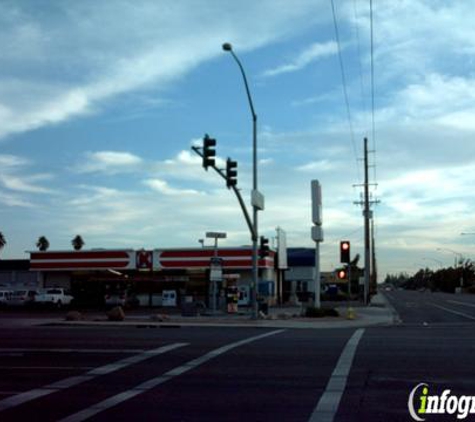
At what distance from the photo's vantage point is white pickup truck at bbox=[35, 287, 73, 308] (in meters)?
54.1

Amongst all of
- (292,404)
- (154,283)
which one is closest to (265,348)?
(292,404)

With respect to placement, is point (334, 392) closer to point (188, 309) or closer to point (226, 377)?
point (226, 377)

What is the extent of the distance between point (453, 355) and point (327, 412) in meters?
7.54

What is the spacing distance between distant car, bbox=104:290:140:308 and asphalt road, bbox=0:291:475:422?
33663mm

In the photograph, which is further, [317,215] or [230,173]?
[317,215]

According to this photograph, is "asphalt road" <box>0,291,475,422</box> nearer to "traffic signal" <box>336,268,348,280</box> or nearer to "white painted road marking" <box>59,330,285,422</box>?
"white painted road marking" <box>59,330,285,422</box>

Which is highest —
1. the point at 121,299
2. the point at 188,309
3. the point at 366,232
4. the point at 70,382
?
the point at 366,232

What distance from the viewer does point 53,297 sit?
5459 centimetres

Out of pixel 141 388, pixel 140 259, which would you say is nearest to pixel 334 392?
pixel 141 388

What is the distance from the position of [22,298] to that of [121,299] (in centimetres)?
770

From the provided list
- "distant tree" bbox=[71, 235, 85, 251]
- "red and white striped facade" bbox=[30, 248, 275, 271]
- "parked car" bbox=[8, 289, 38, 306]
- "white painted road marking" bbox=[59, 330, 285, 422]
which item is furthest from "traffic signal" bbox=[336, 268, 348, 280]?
"distant tree" bbox=[71, 235, 85, 251]

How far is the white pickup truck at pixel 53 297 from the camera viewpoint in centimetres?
5409

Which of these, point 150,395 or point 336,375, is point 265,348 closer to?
point 336,375

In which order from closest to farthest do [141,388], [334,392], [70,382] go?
[334,392] → [141,388] → [70,382]
